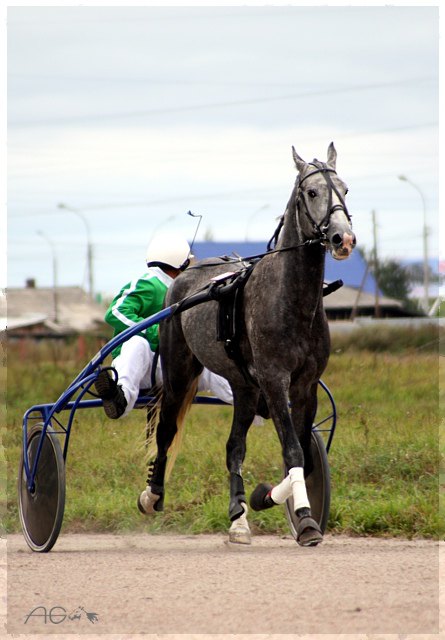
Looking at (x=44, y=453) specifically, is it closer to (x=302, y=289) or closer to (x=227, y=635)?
(x=302, y=289)

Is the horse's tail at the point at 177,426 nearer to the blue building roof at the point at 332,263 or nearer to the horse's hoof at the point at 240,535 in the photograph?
the horse's hoof at the point at 240,535

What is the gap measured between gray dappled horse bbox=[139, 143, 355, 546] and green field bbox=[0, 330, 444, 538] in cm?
115

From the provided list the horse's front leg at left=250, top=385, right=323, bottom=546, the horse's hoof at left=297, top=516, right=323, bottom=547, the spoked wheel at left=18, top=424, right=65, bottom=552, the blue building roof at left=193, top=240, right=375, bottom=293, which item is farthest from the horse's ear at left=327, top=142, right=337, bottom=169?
the blue building roof at left=193, top=240, right=375, bottom=293

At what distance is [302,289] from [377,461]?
3.14 m

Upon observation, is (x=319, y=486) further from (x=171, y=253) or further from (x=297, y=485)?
(x=171, y=253)

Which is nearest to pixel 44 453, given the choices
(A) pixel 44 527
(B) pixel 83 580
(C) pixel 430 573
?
(A) pixel 44 527

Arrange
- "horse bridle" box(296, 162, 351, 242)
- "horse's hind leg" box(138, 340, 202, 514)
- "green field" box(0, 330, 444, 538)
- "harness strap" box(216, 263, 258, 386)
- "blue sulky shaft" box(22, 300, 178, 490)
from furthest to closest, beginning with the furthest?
1. "green field" box(0, 330, 444, 538)
2. "horse's hind leg" box(138, 340, 202, 514)
3. "blue sulky shaft" box(22, 300, 178, 490)
4. "harness strap" box(216, 263, 258, 386)
5. "horse bridle" box(296, 162, 351, 242)

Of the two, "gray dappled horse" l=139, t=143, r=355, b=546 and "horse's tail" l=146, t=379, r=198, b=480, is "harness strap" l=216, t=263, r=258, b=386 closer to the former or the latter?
"gray dappled horse" l=139, t=143, r=355, b=546

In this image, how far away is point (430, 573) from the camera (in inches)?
215

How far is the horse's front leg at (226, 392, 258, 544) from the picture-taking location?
6.59m

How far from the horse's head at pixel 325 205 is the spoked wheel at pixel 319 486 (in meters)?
1.56

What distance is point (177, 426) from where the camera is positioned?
7539 millimetres

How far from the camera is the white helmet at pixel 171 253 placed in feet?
25.0

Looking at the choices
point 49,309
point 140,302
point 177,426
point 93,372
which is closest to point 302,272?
point 93,372
